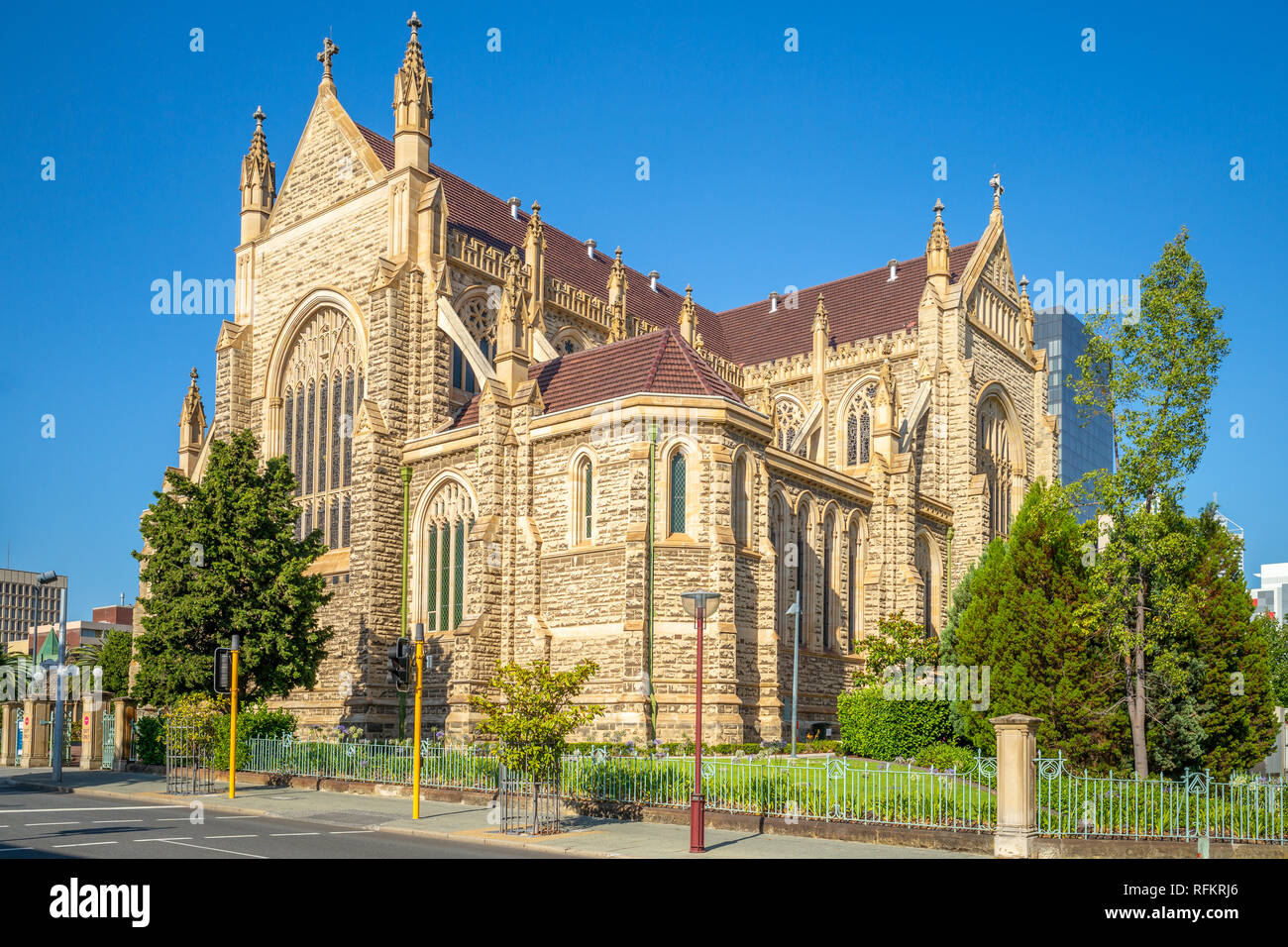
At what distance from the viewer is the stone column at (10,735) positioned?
43.3m

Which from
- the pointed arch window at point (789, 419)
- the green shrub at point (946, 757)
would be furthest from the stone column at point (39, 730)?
the green shrub at point (946, 757)

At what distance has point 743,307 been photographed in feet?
199

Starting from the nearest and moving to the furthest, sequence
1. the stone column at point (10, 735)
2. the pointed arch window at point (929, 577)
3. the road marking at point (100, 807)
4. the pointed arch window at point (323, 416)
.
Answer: the road marking at point (100, 807) < the pointed arch window at point (323, 416) < the pointed arch window at point (929, 577) < the stone column at point (10, 735)

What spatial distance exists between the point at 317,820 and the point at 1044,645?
16.1 m

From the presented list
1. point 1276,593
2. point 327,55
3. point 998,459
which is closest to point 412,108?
point 327,55

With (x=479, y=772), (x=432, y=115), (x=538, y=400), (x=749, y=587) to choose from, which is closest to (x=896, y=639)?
(x=749, y=587)

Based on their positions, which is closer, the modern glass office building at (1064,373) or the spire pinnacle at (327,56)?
the spire pinnacle at (327,56)

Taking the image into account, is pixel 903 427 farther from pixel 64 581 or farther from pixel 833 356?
pixel 64 581

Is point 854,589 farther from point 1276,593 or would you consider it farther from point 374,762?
point 1276,593

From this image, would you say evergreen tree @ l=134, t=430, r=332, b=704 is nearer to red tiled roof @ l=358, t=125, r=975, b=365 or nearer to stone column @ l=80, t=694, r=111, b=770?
stone column @ l=80, t=694, r=111, b=770

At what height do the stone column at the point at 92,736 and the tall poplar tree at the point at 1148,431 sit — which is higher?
the tall poplar tree at the point at 1148,431

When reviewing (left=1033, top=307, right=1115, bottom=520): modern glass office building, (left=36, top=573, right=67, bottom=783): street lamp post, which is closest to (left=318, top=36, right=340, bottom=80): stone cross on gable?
(left=36, top=573, right=67, bottom=783): street lamp post

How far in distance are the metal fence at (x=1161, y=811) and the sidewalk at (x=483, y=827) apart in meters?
2.63

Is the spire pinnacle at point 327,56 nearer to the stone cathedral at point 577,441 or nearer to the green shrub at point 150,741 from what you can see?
the stone cathedral at point 577,441
